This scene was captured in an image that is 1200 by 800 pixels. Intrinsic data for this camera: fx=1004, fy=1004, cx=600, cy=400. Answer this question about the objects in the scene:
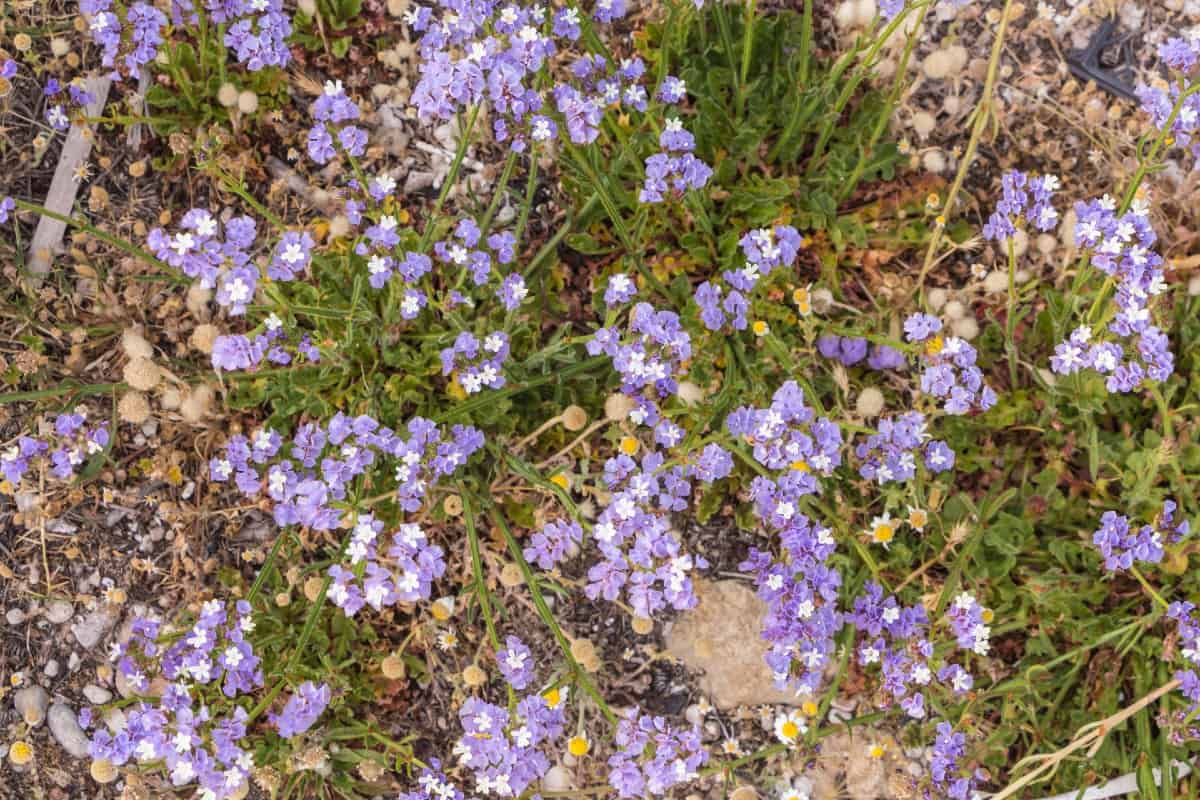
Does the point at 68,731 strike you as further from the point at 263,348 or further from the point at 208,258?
the point at 208,258

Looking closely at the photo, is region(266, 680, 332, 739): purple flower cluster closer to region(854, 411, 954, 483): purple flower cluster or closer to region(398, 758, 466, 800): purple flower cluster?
region(398, 758, 466, 800): purple flower cluster

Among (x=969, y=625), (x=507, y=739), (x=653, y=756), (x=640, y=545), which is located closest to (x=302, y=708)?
(x=507, y=739)

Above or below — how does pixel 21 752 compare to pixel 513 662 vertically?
below

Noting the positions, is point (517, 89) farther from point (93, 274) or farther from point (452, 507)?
point (93, 274)

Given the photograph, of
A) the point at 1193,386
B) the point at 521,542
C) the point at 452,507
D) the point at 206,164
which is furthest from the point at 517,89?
the point at 1193,386

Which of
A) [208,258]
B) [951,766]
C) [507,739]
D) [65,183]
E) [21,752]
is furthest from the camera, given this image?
[65,183]

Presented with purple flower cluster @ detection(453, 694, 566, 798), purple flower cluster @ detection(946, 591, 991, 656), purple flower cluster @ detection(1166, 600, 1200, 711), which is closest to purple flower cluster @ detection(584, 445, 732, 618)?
purple flower cluster @ detection(453, 694, 566, 798)
